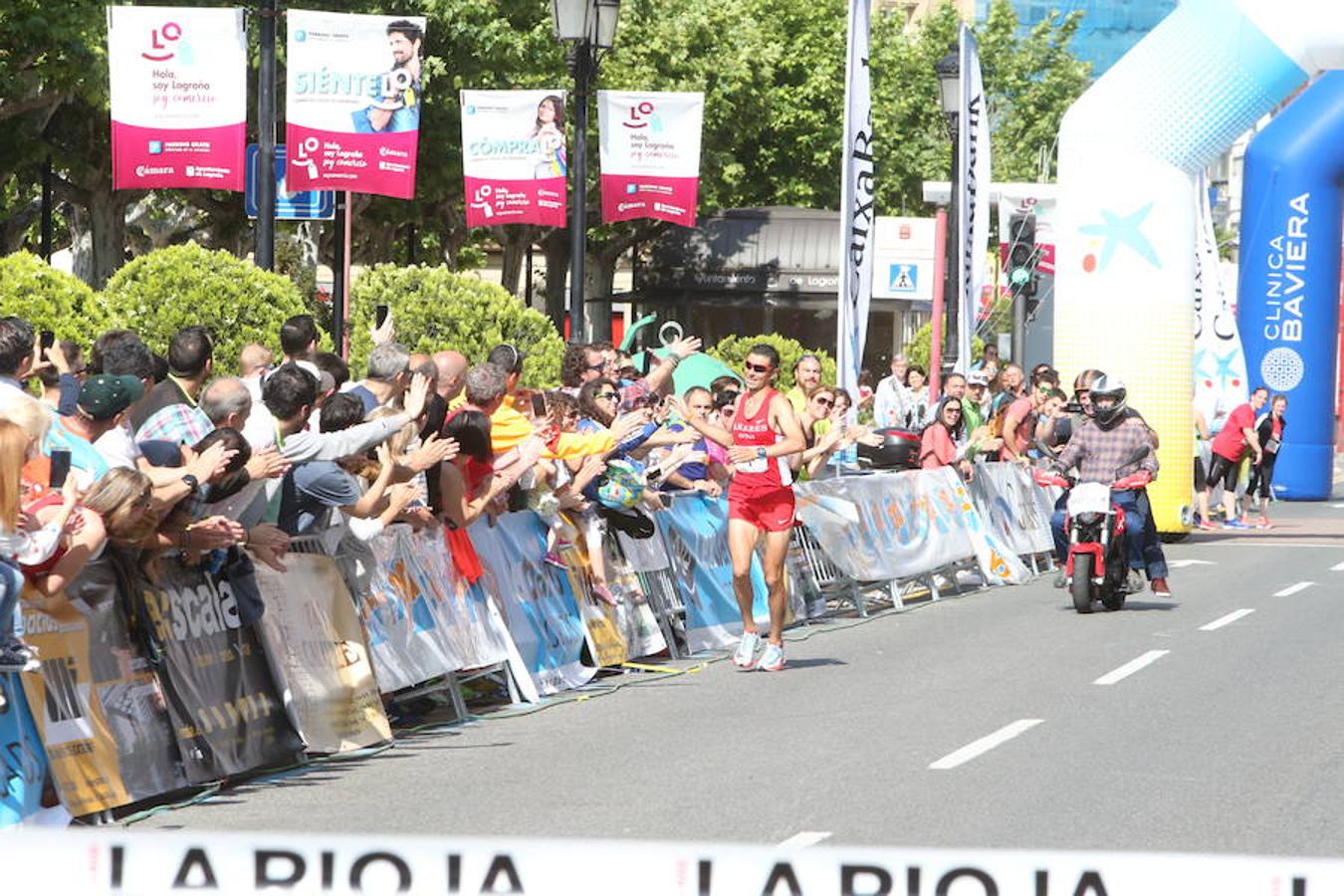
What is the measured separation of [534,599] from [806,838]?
16.0 ft

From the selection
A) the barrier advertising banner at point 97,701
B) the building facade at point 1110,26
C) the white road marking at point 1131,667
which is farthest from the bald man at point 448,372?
the building facade at point 1110,26

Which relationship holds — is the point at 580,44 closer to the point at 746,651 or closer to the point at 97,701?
the point at 746,651

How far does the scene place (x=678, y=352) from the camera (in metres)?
16.5

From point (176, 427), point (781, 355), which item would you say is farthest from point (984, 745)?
point (781, 355)

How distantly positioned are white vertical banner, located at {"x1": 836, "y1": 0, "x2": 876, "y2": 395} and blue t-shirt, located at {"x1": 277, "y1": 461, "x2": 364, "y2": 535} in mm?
11255

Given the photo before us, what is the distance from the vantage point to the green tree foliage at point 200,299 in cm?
1712

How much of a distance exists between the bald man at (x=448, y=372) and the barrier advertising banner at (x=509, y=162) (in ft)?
41.9

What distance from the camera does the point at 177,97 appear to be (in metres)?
16.7

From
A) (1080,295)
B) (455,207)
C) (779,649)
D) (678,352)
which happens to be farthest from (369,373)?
(455,207)

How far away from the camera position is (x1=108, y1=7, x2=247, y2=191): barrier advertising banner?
16.5 metres

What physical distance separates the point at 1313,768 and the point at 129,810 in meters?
4.98

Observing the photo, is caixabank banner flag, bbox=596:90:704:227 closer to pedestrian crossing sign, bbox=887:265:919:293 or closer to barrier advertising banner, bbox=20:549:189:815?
pedestrian crossing sign, bbox=887:265:919:293

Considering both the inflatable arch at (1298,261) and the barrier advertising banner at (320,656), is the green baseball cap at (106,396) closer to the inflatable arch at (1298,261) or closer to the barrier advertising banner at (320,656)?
the barrier advertising banner at (320,656)

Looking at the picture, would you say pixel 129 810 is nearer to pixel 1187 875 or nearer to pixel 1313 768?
pixel 1313 768
